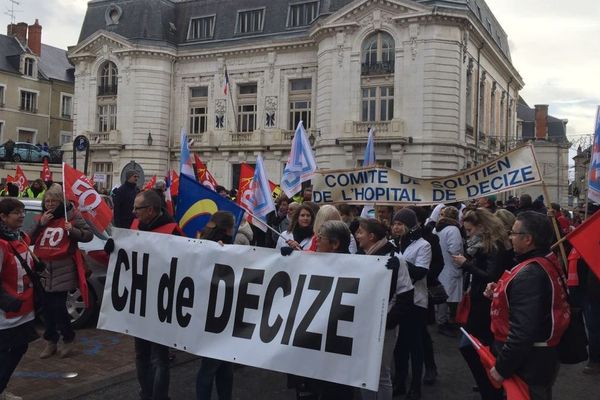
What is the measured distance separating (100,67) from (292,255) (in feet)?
119

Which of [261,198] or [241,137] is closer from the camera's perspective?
[261,198]

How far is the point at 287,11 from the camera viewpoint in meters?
34.1

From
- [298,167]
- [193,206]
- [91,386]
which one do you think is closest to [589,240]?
[193,206]

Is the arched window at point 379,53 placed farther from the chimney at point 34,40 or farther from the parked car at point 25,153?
the chimney at point 34,40

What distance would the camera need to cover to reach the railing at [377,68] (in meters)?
29.3

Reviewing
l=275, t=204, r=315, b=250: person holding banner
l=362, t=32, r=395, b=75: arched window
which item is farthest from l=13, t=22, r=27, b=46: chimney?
l=275, t=204, r=315, b=250: person holding banner

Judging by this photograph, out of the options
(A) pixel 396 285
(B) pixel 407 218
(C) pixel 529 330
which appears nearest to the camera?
(C) pixel 529 330

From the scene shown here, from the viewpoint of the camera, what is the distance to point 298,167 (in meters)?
11.7

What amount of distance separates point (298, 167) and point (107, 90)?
94.3 ft

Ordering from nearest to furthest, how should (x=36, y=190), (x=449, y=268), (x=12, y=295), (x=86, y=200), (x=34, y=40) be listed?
(x=12, y=295) → (x=86, y=200) → (x=449, y=268) → (x=36, y=190) → (x=34, y=40)

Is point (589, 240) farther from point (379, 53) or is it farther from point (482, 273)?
point (379, 53)

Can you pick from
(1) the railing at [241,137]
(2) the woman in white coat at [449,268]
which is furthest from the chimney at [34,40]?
(2) the woman in white coat at [449,268]

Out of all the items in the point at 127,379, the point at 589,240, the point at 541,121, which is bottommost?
the point at 127,379

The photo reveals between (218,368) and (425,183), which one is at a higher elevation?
(425,183)
